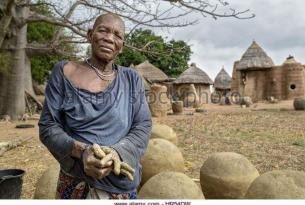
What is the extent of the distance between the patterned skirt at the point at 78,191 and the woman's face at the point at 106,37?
0.67 meters

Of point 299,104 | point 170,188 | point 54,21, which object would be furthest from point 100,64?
point 299,104

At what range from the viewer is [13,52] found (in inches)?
505

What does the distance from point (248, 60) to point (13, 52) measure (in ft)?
61.5

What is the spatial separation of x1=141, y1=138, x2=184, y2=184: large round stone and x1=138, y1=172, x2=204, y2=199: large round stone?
1290mm

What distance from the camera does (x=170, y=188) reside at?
11.6 feet

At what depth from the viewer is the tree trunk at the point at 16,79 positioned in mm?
12797

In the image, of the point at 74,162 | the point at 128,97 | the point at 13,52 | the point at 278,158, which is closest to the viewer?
the point at 74,162

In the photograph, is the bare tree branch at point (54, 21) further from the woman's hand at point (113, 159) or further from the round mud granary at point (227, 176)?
the woman's hand at point (113, 159)

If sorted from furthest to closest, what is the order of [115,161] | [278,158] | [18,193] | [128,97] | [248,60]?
[248,60] < [278,158] < [18,193] < [128,97] < [115,161]

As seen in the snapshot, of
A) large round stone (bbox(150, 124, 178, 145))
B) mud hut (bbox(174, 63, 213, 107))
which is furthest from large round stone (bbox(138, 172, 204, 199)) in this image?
mud hut (bbox(174, 63, 213, 107))

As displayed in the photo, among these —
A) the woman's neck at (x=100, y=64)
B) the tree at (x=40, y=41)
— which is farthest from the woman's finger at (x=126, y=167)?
the tree at (x=40, y=41)

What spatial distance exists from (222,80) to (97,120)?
1333 inches

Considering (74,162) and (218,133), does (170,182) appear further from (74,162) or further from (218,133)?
(218,133)

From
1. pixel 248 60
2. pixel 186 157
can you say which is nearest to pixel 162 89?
pixel 186 157
